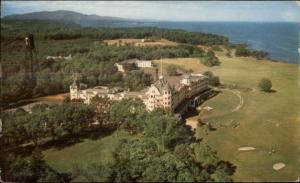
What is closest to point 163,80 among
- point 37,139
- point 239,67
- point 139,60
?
point 139,60

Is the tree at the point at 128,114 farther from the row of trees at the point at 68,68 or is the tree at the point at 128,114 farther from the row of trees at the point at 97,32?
the row of trees at the point at 97,32

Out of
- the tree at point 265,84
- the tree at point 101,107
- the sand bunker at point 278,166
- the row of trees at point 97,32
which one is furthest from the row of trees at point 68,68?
the sand bunker at point 278,166

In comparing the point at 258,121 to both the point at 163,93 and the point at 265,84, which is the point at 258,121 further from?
the point at 163,93

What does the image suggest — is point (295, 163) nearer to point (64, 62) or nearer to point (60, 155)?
point (60, 155)

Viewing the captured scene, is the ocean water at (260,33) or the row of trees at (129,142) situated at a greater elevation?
the ocean water at (260,33)

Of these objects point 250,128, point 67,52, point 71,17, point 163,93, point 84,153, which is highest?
point 71,17

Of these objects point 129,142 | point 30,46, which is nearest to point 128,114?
point 129,142
